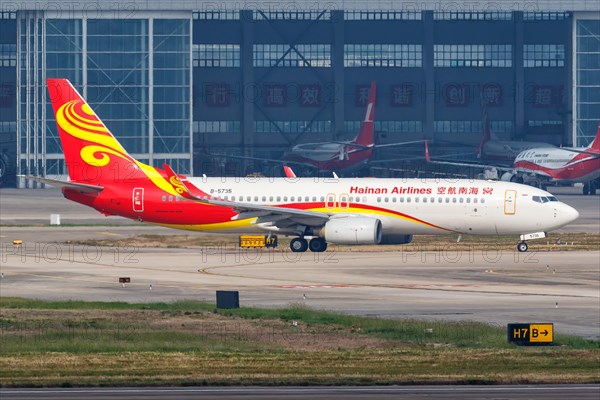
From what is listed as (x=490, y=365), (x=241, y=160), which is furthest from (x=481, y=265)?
(x=241, y=160)

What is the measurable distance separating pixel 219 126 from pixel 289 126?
8.57 m

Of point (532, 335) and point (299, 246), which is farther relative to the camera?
point (299, 246)

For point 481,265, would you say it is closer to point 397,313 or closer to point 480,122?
point 397,313

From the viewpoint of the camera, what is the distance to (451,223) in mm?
65062

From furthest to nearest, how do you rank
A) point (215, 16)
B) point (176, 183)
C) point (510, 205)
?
1. point (215, 16)
2. point (176, 183)
3. point (510, 205)

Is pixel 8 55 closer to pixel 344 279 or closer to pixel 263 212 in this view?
pixel 263 212

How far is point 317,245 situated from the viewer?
65.4 metres

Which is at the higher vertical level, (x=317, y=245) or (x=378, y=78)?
(x=378, y=78)

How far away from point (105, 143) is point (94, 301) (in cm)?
2456

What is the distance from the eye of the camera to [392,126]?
508ft

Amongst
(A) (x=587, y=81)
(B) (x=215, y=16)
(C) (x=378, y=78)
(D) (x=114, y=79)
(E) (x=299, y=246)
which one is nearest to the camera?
(E) (x=299, y=246)

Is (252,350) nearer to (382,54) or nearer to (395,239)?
(395,239)

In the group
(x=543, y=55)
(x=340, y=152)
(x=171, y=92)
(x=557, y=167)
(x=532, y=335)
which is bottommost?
(x=532, y=335)

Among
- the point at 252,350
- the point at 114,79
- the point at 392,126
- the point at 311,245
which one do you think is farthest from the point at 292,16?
the point at 252,350
